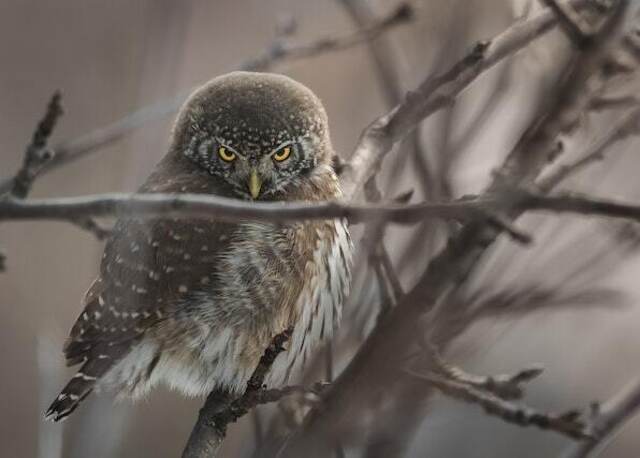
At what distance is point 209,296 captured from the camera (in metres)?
3.74

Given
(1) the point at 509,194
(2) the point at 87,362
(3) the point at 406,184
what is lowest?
(1) the point at 509,194

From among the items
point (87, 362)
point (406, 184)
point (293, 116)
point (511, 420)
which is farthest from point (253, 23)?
point (511, 420)

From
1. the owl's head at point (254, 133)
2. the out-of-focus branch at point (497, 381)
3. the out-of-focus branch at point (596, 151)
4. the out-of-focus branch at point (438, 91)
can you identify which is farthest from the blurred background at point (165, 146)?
the out-of-focus branch at point (497, 381)

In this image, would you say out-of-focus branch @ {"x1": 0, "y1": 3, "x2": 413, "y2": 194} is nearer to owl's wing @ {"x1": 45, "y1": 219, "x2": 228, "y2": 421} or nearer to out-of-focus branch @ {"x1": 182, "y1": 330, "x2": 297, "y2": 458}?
owl's wing @ {"x1": 45, "y1": 219, "x2": 228, "y2": 421}

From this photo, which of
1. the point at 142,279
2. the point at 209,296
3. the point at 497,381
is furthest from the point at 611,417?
the point at 142,279

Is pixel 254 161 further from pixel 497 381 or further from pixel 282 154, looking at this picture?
pixel 497 381

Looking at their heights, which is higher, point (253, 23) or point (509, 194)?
point (253, 23)

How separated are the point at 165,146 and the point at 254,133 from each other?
98 cm

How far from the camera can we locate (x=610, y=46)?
6.42ft

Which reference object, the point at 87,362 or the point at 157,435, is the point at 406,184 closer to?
the point at 157,435

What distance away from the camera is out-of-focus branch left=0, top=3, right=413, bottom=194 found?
333cm

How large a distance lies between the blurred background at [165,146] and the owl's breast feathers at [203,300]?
0.21m

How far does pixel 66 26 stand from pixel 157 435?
3.10m

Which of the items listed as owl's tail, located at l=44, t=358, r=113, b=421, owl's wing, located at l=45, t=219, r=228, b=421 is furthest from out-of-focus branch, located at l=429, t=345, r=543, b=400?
owl's tail, located at l=44, t=358, r=113, b=421
